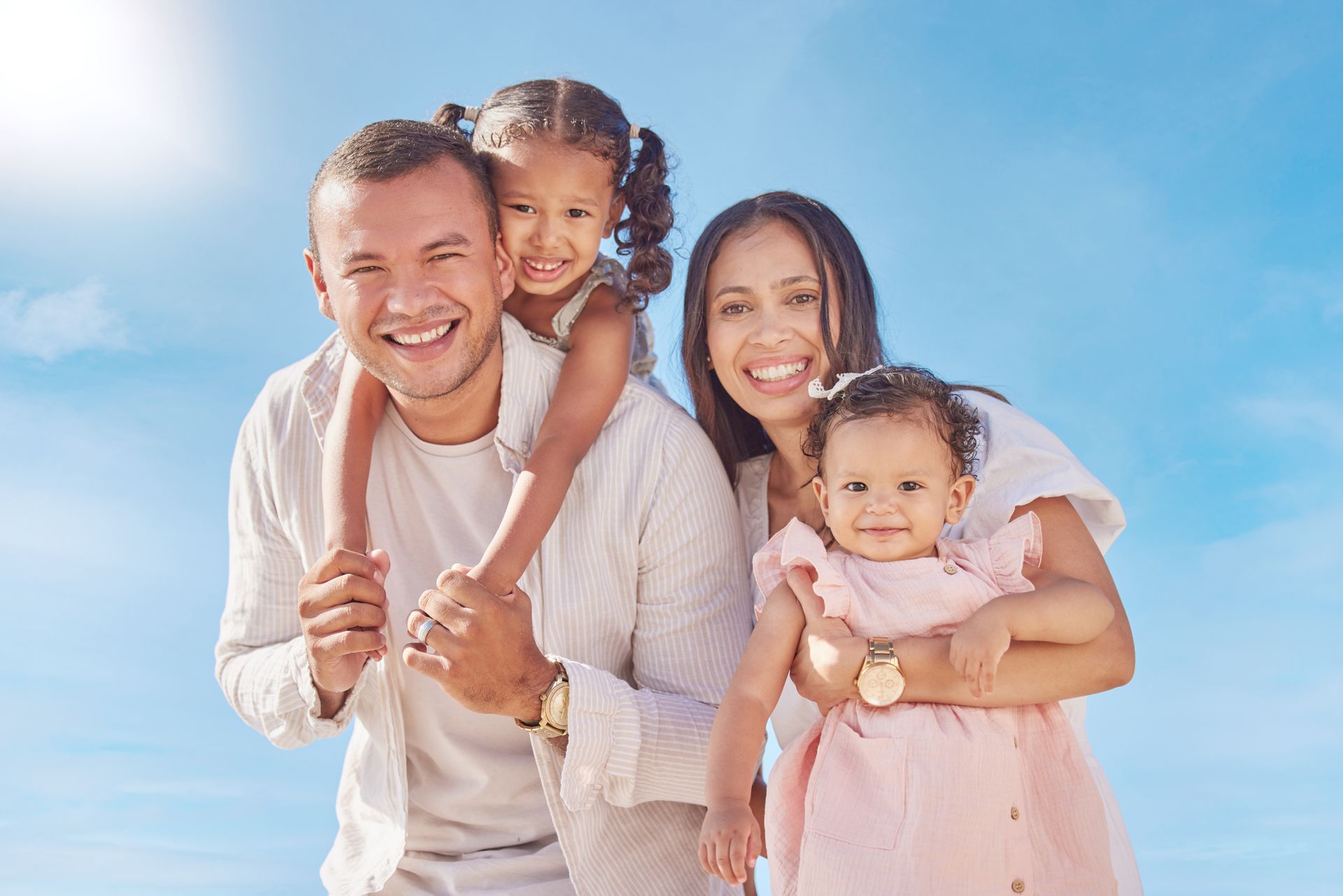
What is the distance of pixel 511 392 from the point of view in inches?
145

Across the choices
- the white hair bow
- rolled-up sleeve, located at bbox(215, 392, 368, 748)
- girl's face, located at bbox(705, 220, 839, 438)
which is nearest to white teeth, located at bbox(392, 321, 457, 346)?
rolled-up sleeve, located at bbox(215, 392, 368, 748)

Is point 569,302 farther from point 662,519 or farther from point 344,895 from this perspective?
point 344,895

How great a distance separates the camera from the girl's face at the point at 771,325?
3.76m

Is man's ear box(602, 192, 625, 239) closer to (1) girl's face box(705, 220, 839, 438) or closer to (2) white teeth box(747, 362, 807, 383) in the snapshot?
(1) girl's face box(705, 220, 839, 438)

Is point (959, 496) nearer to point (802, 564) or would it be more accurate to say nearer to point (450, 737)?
point (802, 564)

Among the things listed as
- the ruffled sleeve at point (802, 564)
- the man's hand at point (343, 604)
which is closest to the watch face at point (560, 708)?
the man's hand at point (343, 604)

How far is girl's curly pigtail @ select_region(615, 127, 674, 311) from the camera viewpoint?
4168 millimetres

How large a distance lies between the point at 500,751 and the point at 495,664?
82cm

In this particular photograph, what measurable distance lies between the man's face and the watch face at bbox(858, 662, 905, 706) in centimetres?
165

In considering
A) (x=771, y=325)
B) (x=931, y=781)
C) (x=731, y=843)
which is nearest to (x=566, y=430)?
(x=771, y=325)

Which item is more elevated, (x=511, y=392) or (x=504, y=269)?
(x=504, y=269)

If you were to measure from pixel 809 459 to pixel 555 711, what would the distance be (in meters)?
1.22

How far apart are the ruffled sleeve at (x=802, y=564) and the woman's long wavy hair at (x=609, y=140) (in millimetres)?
1341

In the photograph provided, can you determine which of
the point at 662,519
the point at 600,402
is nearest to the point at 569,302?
the point at 600,402
